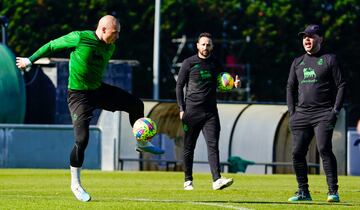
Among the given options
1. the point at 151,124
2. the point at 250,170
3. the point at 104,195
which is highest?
the point at 151,124

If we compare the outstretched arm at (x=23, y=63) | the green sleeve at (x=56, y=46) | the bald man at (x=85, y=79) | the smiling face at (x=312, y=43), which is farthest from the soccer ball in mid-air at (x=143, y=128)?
the smiling face at (x=312, y=43)

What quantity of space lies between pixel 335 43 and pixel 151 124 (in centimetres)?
5337

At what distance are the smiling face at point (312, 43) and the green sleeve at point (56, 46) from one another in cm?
266

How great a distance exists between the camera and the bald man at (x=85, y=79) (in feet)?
45.7

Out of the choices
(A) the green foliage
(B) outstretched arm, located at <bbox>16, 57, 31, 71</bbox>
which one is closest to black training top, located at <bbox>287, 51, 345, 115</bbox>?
(B) outstretched arm, located at <bbox>16, 57, 31, 71</bbox>

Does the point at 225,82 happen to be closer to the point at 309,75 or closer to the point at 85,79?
the point at 309,75

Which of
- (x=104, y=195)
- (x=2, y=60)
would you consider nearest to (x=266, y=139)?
(x=2, y=60)

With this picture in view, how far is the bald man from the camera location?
13.9 m

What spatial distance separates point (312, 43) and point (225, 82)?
2463mm

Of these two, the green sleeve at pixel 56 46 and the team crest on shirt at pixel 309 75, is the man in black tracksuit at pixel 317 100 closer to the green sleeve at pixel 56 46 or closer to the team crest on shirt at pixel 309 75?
the team crest on shirt at pixel 309 75

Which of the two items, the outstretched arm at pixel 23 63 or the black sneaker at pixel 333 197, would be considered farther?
the black sneaker at pixel 333 197

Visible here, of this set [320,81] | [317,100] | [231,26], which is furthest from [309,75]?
[231,26]

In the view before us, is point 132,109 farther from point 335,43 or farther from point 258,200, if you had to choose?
point 335,43

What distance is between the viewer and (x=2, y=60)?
40375 mm
